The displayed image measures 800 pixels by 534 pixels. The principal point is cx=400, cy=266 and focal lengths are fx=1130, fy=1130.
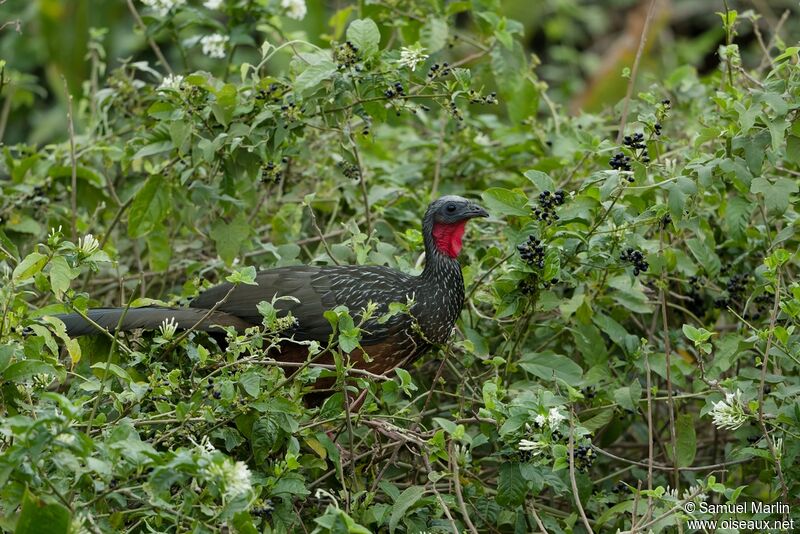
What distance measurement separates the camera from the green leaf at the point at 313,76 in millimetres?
3664

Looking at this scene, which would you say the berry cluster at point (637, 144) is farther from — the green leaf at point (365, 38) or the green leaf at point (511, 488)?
the green leaf at point (511, 488)

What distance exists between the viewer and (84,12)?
8023 millimetres

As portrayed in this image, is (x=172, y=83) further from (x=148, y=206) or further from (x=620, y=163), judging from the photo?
(x=620, y=163)

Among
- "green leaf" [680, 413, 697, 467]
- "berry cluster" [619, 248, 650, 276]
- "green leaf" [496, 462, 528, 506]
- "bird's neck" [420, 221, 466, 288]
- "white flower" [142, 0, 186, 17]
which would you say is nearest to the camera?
"green leaf" [496, 462, 528, 506]

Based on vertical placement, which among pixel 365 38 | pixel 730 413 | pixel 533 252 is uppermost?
pixel 365 38

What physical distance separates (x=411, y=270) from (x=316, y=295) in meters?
0.41

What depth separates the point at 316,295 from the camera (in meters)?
3.99

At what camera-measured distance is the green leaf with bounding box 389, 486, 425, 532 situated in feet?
10.3

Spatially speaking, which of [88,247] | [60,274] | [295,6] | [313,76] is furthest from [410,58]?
→ [60,274]

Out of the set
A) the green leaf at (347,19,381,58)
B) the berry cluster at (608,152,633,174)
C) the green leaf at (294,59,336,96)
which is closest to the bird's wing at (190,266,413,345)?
the green leaf at (294,59,336,96)

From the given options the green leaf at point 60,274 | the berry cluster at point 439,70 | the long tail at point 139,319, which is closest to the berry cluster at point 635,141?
the berry cluster at point 439,70

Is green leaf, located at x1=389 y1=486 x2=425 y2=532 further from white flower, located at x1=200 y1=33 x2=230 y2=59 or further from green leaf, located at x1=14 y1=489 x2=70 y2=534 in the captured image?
white flower, located at x1=200 y1=33 x2=230 y2=59

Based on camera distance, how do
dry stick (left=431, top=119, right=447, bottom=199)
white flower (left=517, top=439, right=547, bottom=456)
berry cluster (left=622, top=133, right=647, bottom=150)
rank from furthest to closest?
1. dry stick (left=431, top=119, right=447, bottom=199)
2. berry cluster (left=622, top=133, right=647, bottom=150)
3. white flower (left=517, top=439, right=547, bottom=456)

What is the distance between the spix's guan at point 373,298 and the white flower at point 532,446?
0.82m
